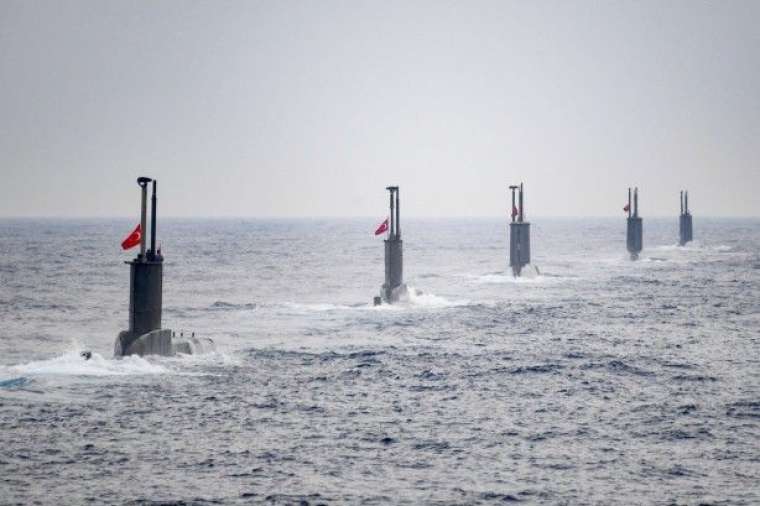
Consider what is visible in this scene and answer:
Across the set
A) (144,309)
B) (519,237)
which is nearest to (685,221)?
(519,237)

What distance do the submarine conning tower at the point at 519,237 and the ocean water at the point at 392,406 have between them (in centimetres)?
1719

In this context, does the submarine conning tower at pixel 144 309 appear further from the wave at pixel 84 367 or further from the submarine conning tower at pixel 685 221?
the submarine conning tower at pixel 685 221

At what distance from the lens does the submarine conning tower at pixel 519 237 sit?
6875 cm

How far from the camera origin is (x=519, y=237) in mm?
69562

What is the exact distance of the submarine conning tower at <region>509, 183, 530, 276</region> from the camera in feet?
226

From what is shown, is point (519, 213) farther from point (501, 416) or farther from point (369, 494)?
point (369, 494)

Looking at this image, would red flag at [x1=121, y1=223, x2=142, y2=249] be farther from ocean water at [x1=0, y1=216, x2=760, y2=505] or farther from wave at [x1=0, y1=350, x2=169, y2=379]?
ocean water at [x1=0, y1=216, x2=760, y2=505]

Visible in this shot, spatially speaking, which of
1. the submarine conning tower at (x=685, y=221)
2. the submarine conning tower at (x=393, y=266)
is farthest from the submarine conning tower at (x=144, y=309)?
the submarine conning tower at (x=685, y=221)

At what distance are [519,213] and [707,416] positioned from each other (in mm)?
47609

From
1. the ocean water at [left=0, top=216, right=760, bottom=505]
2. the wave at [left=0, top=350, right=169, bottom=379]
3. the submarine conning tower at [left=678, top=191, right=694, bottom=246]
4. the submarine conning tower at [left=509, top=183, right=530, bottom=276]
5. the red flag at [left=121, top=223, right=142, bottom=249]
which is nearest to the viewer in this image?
the ocean water at [left=0, top=216, right=760, bottom=505]

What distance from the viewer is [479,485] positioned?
1738 cm

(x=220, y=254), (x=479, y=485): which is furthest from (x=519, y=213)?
(x=220, y=254)

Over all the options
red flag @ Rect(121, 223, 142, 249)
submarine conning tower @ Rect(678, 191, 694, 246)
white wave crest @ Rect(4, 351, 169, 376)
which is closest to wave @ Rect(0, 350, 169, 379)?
white wave crest @ Rect(4, 351, 169, 376)

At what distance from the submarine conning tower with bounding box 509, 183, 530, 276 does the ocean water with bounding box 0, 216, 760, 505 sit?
17194 millimetres
